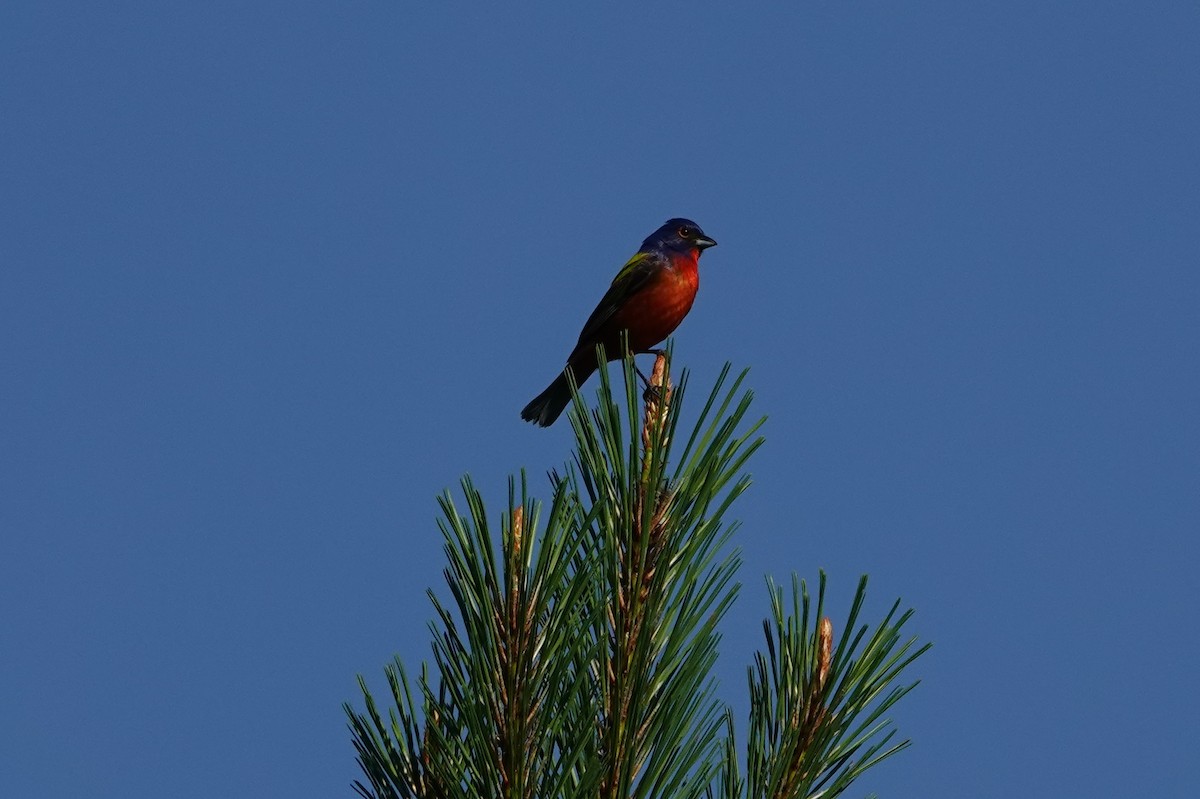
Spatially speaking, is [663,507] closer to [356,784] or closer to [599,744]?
[599,744]

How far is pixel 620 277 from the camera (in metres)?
10.5

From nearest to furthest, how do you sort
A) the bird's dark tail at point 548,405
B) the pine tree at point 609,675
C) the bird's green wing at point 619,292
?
the pine tree at point 609,675 < the bird's dark tail at point 548,405 < the bird's green wing at point 619,292

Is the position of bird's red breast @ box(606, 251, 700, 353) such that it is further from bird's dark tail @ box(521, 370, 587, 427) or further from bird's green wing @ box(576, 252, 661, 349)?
bird's dark tail @ box(521, 370, 587, 427)

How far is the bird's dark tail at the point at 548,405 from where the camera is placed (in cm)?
981

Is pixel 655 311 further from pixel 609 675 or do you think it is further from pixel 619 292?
pixel 609 675

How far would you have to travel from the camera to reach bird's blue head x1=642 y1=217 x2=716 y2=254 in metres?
11.1

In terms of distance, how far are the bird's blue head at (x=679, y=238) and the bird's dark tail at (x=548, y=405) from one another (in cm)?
176

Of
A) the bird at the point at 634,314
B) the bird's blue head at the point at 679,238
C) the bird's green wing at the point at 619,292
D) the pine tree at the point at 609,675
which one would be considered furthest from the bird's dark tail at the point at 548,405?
the pine tree at the point at 609,675

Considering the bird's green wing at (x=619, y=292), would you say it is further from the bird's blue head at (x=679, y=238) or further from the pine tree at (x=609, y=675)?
the pine tree at (x=609, y=675)

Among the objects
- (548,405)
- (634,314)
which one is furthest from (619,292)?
(548,405)

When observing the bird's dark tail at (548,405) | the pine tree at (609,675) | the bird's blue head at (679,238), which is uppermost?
the bird's blue head at (679,238)

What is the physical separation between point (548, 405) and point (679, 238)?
93.2 inches

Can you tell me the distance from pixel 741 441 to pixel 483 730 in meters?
1.10

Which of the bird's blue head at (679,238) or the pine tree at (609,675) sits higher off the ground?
the bird's blue head at (679,238)
